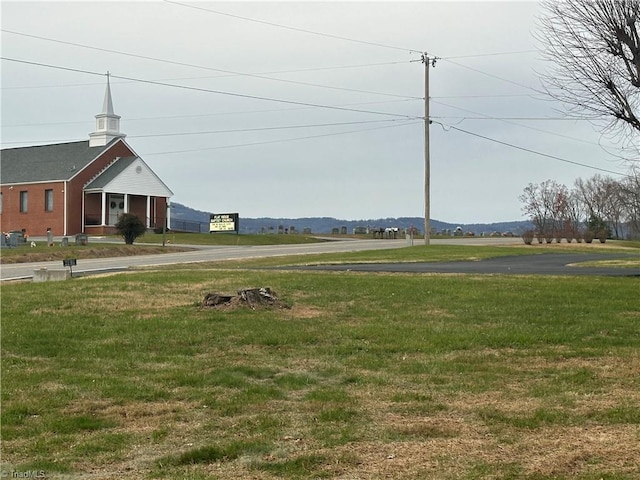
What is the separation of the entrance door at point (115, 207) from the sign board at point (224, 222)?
7.70 meters

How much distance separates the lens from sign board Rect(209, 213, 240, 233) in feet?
189

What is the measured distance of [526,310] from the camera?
1252 cm

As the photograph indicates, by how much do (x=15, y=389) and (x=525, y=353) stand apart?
5.94 meters

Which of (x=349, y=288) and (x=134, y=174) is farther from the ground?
(x=134, y=174)

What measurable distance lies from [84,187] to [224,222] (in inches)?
456

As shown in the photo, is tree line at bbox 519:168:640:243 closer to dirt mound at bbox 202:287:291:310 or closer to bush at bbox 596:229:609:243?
bush at bbox 596:229:609:243

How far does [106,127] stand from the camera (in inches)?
2427

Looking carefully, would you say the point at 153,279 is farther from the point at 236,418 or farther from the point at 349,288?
the point at 236,418

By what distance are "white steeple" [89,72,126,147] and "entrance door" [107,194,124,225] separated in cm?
473

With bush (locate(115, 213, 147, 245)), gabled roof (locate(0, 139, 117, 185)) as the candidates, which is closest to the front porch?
gabled roof (locate(0, 139, 117, 185))

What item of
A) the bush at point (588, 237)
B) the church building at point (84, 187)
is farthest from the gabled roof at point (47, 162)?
the bush at point (588, 237)

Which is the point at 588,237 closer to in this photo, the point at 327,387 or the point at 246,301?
the point at 246,301

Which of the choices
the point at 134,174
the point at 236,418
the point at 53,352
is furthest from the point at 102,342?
the point at 134,174

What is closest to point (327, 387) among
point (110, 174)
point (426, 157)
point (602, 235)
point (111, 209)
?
point (426, 157)
